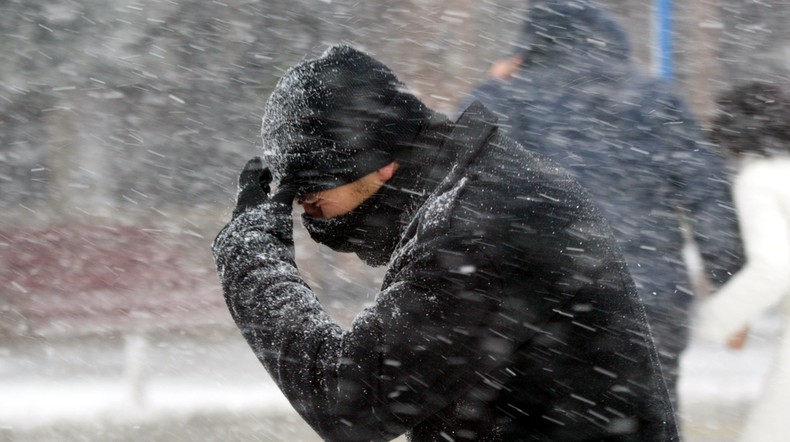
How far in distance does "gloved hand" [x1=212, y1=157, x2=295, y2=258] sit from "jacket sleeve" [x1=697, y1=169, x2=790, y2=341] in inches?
71.9

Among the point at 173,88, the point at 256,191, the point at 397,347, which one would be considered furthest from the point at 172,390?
the point at 397,347

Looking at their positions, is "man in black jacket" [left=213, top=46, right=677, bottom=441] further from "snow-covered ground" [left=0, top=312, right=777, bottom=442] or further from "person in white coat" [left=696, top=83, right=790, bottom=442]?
"snow-covered ground" [left=0, top=312, right=777, bottom=442]

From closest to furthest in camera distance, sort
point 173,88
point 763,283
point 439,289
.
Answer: point 439,289
point 763,283
point 173,88

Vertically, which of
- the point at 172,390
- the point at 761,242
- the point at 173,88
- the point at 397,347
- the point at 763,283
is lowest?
the point at 172,390

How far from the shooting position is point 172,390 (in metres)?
5.62

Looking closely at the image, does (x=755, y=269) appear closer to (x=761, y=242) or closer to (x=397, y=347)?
(x=761, y=242)

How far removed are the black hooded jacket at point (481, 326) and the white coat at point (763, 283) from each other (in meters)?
1.50

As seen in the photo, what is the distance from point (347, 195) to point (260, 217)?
0.19m

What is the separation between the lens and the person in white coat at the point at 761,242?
117 inches

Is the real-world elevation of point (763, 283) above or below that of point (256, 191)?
below

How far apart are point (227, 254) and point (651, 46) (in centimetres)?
739

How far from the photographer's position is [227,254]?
1688 millimetres

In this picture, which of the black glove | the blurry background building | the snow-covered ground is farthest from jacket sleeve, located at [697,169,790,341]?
the blurry background building

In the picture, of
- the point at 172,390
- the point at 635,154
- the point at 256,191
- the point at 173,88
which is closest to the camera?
the point at 256,191
